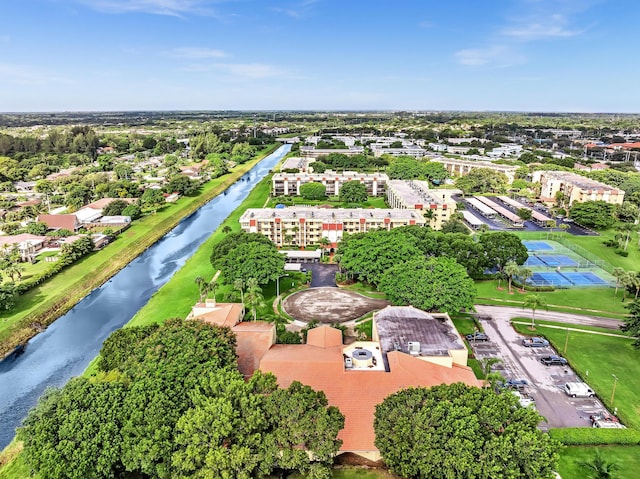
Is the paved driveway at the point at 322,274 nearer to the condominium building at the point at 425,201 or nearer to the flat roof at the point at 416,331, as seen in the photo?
the flat roof at the point at 416,331

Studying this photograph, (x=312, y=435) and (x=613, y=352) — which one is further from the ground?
(x=312, y=435)

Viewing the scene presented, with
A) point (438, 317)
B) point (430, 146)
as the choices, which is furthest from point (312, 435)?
point (430, 146)

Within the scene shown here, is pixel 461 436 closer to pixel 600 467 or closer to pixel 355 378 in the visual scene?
pixel 355 378

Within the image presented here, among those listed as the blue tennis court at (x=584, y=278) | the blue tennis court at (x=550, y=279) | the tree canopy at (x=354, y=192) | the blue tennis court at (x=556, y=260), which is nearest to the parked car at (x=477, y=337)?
the blue tennis court at (x=550, y=279)

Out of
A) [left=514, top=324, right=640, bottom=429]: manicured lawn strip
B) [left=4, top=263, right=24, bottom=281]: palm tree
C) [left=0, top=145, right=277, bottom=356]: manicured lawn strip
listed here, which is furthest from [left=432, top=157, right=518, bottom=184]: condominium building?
[left=4, top=263, right=24, bottom=281]: palm tree

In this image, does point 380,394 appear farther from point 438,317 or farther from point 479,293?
point 479,293

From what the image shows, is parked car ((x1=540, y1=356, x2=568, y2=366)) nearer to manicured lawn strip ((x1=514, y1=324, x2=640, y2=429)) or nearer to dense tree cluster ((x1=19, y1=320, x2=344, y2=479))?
manicured lawn strip ((x1=514, y1=324, x2=640, y2=429))

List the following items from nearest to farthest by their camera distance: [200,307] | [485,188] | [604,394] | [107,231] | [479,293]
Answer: [604,394]
[200,307]
[479,293]
[107,231]
[485,188]
